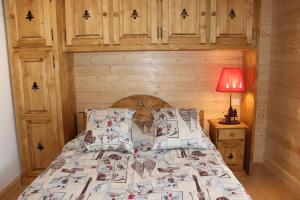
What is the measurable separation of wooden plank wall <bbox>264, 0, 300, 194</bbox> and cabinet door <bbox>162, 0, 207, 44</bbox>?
884 mm

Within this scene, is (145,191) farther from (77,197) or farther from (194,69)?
(194,69)

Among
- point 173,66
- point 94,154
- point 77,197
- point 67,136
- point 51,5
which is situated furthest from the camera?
point 173,66

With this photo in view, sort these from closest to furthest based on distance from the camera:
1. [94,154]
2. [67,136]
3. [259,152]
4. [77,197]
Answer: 1. [77,197]
2. [94,154]
3. [67,136]
4. [259,152]

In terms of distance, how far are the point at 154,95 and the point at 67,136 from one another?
3.64ft

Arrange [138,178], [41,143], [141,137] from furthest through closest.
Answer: [41,143] < [141,137] < [138,178]

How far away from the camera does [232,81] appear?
2.89 metres

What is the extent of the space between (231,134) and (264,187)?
0.64 metres

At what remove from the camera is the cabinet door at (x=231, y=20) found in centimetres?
270

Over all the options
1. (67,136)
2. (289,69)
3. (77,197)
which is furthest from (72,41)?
(289,69)

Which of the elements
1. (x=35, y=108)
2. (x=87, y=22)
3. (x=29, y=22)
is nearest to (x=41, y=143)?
(x=35, y=108)

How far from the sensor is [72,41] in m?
2.79

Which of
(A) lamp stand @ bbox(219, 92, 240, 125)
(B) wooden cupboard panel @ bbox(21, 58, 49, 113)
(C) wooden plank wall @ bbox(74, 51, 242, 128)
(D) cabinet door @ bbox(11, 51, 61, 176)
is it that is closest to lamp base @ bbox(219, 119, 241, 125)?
(A) lamp stand @ bbox(219, 92, 240, 125)

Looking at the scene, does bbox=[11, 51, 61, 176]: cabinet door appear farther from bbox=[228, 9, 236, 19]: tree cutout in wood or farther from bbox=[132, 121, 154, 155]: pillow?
bbox=[228, 9, 236, 19]: tree cutout in wood

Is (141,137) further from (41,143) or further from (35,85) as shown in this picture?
(35,85)
